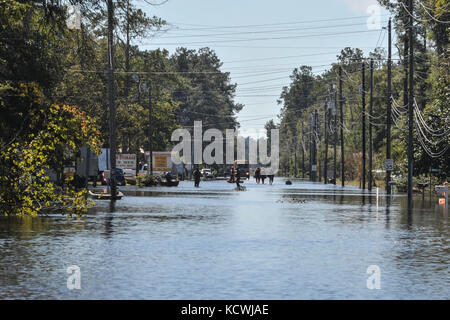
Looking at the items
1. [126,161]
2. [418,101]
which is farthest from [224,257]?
[418,101]

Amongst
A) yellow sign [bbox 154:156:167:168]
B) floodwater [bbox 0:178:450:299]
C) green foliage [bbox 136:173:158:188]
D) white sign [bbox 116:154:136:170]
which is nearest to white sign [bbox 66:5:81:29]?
floodwater [bbox 0:178:450:299]

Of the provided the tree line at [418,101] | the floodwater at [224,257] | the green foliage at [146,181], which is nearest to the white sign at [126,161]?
the green foliage at [146,181]

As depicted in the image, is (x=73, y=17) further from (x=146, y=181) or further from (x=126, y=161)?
(x=146, y=181)

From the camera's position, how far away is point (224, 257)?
1598 centimetres

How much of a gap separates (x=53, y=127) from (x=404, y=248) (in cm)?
915

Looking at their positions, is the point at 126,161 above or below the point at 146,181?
above

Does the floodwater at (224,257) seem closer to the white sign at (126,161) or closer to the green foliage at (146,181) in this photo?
the white sign at (126,161)

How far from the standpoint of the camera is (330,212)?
32.1m

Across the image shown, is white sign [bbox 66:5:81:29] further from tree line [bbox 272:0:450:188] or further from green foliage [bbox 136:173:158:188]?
green foliage [bbox 136:173:158:188]

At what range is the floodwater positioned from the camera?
38.5 feet

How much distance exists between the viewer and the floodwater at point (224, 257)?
38.5 feet

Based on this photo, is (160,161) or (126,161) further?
(160,161)
